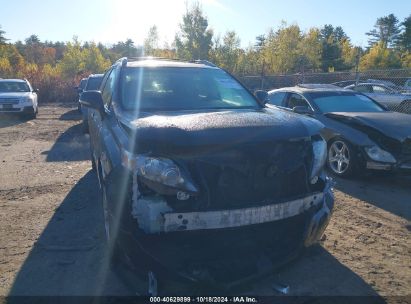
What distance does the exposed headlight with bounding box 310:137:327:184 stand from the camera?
3.05 m

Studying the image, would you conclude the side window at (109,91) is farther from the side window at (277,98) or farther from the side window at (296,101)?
the side window at (277,98)

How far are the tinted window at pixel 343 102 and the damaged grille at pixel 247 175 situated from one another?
14.0 ft

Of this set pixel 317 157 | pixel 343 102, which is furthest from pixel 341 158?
pixel 317 157

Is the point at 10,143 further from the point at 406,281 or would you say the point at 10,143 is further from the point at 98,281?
the point at 406,281

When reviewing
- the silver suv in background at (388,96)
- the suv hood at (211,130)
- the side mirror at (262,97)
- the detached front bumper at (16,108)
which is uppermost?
the side mirror at (262,97)

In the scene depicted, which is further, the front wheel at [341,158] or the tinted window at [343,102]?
the tinted window at [343,102]

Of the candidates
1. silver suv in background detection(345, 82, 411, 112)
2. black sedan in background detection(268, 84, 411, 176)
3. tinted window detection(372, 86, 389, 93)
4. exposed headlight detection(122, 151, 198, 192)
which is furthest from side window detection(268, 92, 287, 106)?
tinted window detection(372, 86, 389, 93)

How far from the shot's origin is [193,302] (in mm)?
2662

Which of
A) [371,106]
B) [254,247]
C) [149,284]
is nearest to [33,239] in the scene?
[149,284]

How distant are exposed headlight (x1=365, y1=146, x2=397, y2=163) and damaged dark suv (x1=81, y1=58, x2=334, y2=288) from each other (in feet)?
9.24

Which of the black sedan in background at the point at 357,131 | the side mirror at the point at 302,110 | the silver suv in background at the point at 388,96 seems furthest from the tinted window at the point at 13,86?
the silver suv in background at the point at 388,96

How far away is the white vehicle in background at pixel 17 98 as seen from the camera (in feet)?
46.7

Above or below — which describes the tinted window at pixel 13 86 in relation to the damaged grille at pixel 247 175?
below

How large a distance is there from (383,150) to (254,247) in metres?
3.67
